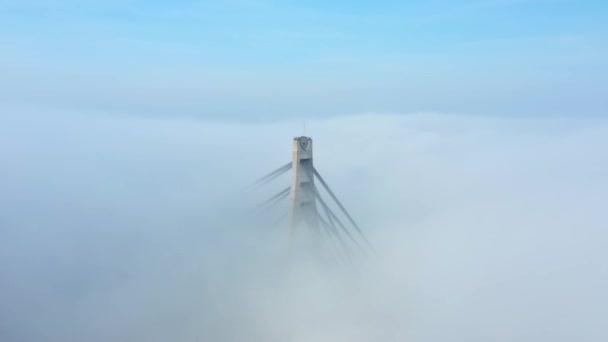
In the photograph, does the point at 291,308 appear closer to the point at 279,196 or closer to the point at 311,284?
the point at 311,284

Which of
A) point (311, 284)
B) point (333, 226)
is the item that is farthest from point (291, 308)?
point (333, 226)

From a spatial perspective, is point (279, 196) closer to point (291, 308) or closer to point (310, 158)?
point (310, 158)

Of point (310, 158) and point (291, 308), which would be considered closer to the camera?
point (310, 158)

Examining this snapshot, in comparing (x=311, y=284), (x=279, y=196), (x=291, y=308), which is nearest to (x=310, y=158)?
(x=279, y=196)

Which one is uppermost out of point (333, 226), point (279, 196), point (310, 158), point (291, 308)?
point (310, 158)

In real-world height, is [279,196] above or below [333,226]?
above
